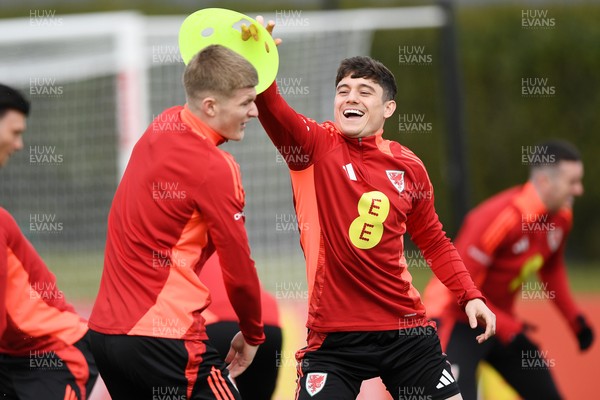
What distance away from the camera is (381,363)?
4266 millimetres

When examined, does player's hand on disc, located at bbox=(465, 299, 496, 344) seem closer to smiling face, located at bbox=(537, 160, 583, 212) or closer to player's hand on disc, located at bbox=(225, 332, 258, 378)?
player's hand on disc, located at bbox=(225, 332, 258, 378)

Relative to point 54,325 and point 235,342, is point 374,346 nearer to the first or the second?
point 235,342

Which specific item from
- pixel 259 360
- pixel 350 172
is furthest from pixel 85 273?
pixel 350 172

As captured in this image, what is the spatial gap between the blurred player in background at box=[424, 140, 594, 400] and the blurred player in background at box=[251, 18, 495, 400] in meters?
1.70

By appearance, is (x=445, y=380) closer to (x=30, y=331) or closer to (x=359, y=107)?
(x=359, y=107)

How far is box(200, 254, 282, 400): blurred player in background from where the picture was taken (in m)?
4.87

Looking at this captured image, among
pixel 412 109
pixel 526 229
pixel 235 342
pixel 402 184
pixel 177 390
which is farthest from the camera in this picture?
pixel 412 109

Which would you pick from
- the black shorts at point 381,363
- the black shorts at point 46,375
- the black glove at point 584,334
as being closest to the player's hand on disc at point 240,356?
the black shorts at point 381,363

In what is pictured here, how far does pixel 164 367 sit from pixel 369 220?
3.82 feet

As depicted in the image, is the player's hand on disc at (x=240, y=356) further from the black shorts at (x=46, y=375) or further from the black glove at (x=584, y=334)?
the black glove at (x=584, y=334)

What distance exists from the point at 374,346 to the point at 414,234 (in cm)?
64

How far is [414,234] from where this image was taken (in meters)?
4.61

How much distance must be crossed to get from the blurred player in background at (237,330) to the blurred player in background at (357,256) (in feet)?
2.24

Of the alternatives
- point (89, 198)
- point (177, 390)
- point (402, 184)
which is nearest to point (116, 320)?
point (177, 390)
